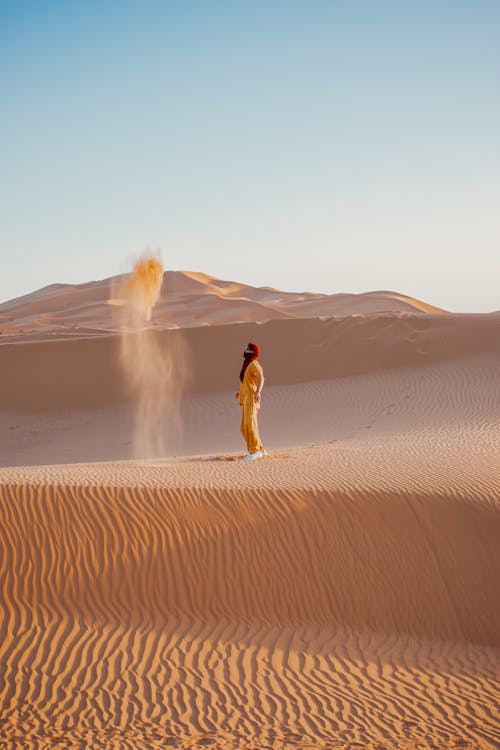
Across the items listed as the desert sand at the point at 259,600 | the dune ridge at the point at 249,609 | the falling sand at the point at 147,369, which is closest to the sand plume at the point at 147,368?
the falling sand at the point at 147,369

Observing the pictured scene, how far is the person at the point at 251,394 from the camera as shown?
37.7 feet

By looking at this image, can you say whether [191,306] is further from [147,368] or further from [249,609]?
[249,609]

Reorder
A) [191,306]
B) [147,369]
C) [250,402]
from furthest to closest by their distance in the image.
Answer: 1. [191,306]
2. [147,369]
3. [250,402]

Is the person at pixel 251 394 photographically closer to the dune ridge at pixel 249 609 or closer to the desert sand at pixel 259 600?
the desert sand at pixel 259 600

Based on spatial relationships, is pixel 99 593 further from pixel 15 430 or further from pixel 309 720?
pixel 15 430

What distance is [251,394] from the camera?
38.1 ft

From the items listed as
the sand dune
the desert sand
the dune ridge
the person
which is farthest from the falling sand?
the sand dune

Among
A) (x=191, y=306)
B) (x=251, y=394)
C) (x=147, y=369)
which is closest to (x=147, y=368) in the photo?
(x=147, y=369)

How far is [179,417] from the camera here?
21.5 meters

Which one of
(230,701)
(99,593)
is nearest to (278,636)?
(230,701)

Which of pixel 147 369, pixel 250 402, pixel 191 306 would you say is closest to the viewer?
pixel 250 402

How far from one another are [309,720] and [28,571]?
11.1 ft

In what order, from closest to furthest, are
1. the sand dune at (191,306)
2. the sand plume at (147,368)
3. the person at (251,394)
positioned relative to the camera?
the person at (251,394), the sand plume at (147,368), the sand dune at (191,306)

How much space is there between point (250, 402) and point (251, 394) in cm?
13
